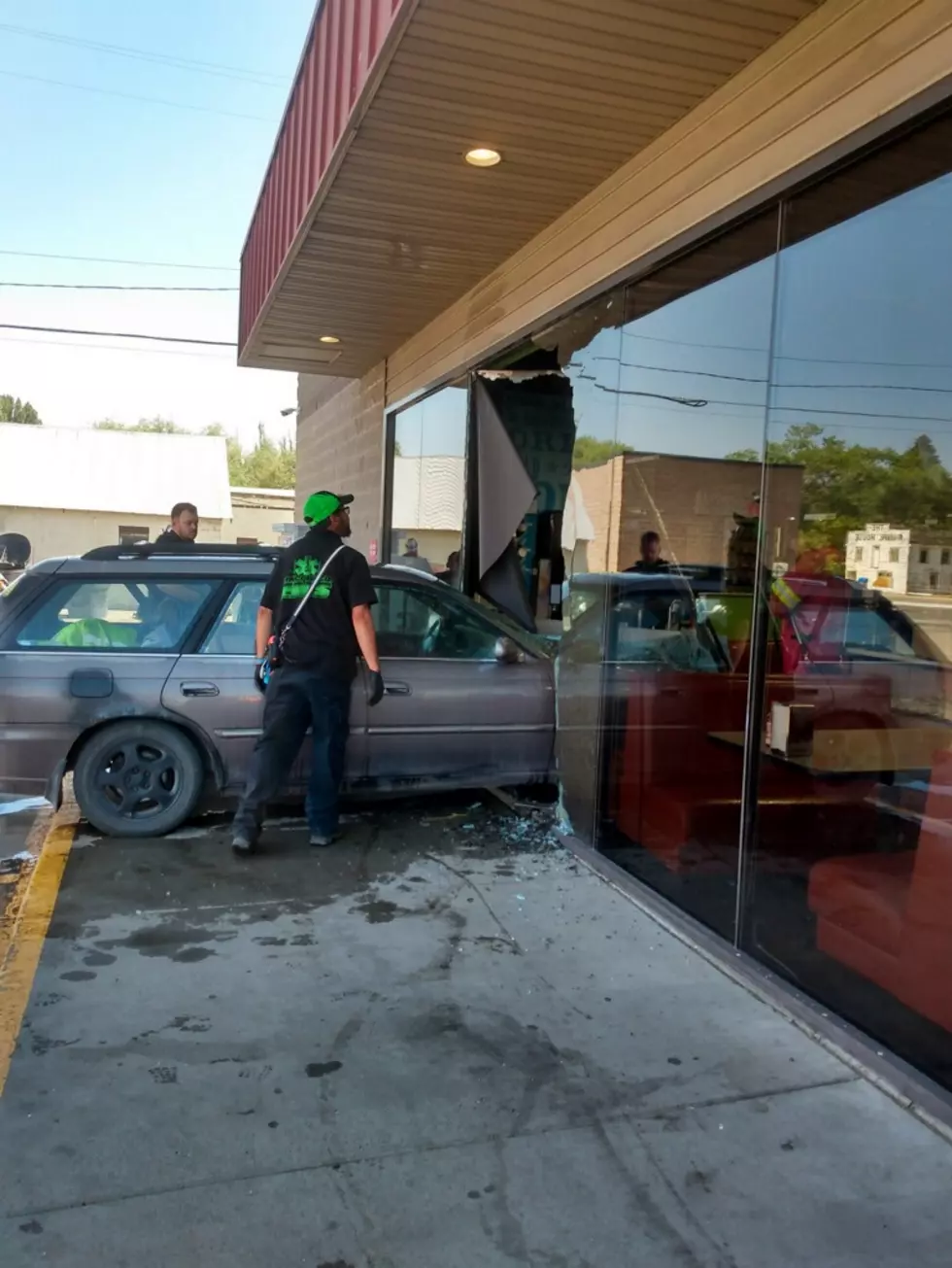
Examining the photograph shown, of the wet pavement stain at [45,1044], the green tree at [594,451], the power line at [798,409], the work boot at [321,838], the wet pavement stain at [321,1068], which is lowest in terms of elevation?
the wet pavement stain at [45,1044]

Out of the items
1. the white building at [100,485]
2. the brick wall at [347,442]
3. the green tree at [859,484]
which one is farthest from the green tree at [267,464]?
the green tree at [859,484]

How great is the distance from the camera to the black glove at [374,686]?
5488 mm

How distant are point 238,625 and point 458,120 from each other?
2.90m

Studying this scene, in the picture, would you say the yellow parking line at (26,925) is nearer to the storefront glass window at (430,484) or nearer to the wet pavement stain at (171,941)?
the wet pavement stain at (171,941)

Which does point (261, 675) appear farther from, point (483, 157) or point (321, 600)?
point (483, 157)

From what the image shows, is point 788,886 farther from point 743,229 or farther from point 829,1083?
point 743,229

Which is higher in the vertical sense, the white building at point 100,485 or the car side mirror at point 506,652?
the white building at point 100,485

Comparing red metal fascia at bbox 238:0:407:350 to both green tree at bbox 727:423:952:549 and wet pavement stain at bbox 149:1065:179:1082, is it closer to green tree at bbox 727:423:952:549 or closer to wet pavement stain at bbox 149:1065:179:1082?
green tree at bbox 727:423:952:549

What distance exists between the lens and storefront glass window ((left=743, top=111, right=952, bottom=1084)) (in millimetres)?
3719

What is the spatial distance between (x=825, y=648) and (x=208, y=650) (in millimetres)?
3337

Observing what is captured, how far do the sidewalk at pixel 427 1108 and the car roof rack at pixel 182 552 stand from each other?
6.94ft

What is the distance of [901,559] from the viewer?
15.4ft

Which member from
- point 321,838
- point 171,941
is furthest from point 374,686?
point 171,941

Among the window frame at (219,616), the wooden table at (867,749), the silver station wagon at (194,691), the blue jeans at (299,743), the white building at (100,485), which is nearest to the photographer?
the wooden table at (867,749)
